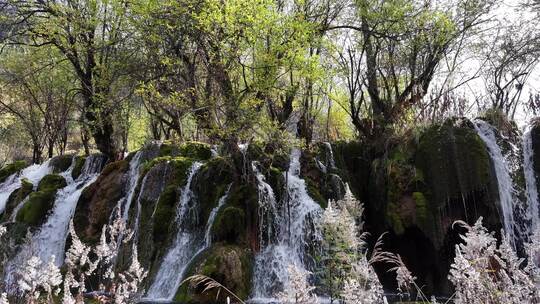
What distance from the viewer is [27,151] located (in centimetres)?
3894

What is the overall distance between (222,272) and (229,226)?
1.47 meters

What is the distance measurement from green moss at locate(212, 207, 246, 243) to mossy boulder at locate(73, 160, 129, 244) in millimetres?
4570

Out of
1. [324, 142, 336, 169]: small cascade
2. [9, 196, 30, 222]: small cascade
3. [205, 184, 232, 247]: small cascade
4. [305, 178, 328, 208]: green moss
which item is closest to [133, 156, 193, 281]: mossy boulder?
[205, 184, 232, 247]: small cascade

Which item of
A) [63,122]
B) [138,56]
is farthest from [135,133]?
[138,56]

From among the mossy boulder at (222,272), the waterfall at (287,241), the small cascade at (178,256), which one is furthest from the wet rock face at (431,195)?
the small cascade at (178,256)

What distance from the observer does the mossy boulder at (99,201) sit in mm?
14953

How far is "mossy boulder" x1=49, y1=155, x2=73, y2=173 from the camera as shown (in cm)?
2059

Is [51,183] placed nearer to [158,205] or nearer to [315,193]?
[158,205]

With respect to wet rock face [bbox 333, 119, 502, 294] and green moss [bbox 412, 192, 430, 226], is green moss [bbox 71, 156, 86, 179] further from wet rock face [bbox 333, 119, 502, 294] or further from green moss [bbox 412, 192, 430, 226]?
green moss [bbox 412, 192, 430, 226]

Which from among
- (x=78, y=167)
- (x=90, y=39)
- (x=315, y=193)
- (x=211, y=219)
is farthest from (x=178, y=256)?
(x=90, y=39)

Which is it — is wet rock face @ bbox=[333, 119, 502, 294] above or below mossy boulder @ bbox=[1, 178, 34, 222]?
below

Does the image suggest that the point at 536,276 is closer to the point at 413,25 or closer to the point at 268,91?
the point at 268,91

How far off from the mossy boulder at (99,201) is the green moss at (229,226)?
180 inches

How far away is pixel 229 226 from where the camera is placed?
39.1ft
